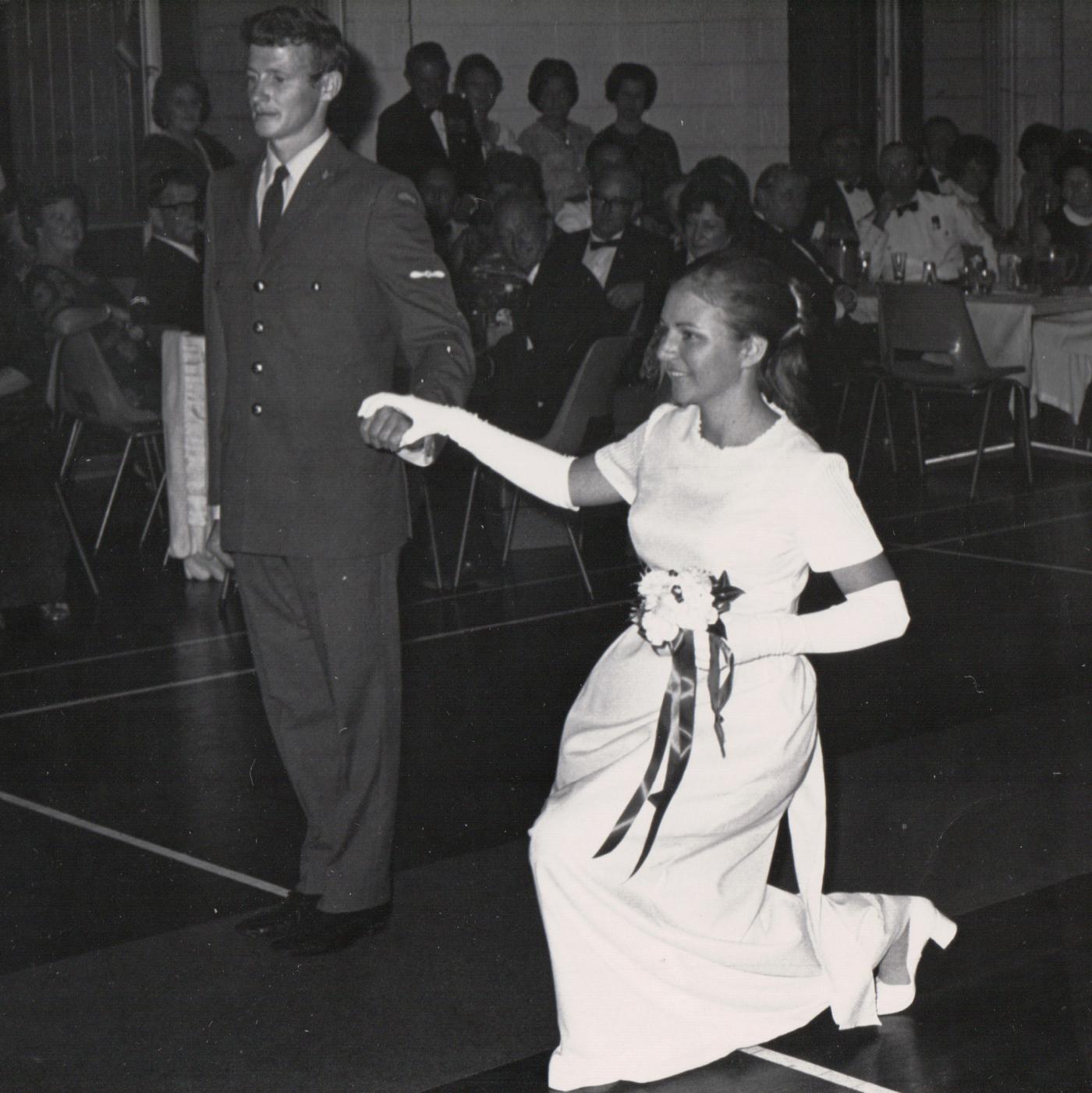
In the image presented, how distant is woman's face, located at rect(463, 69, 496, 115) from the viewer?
11.2m

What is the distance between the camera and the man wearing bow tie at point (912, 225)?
11219mm

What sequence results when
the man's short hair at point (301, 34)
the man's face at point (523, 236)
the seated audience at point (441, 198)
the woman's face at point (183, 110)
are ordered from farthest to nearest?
1. the woman's face at point (183, 110)
2. the seated audience at point (441, 198)
3. the man's face at point (523, 236)
4. the man's short hair at point (301, 34)

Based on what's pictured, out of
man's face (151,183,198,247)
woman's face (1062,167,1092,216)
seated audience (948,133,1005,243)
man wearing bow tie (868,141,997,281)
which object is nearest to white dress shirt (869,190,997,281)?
man wearing bow tie (868,141,997,281)

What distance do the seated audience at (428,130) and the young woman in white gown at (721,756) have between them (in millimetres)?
7454

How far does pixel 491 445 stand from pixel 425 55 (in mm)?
7893

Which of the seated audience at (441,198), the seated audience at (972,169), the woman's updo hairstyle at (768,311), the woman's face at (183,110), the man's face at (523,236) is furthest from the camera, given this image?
the seated audience at (972,169)

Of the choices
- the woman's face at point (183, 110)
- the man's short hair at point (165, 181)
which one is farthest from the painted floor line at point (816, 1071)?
the woman's face at point (183, 110)

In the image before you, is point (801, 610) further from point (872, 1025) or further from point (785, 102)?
point (785, 102)

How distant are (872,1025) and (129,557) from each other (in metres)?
5.43

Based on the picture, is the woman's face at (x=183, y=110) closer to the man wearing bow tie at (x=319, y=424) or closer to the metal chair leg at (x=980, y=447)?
the metal chair leg at (x=980, y=447)

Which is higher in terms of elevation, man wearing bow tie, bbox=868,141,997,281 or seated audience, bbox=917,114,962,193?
seated audience, bbox=917,114,962,193

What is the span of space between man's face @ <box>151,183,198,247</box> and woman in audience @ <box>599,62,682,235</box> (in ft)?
10.1

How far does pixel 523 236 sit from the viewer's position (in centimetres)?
855

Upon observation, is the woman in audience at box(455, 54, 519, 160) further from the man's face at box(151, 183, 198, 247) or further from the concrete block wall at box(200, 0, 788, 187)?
the man's face at box(151, 183, 198, 247)
